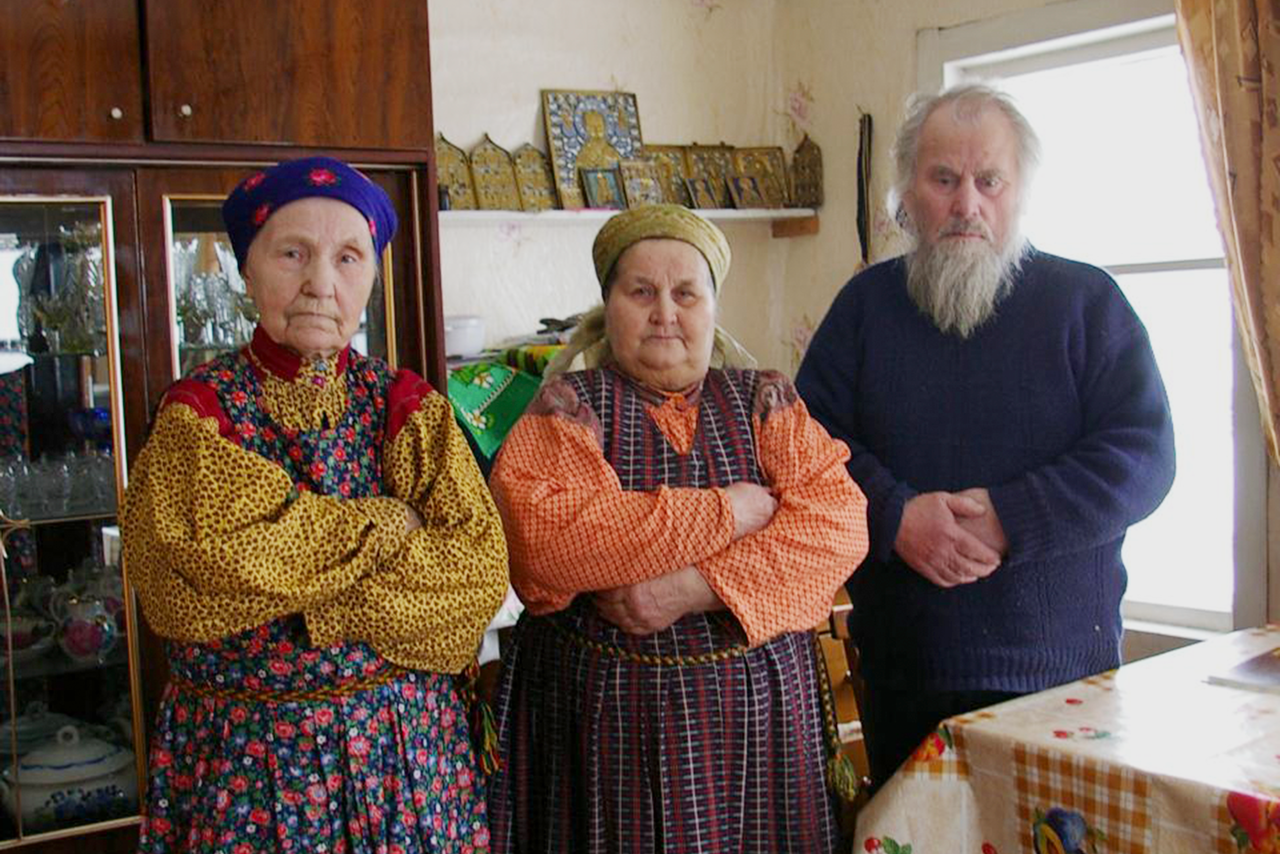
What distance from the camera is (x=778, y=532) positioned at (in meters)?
1.60

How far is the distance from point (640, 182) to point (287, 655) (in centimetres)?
239

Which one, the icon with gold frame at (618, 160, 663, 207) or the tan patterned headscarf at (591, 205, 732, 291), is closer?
the tan patterned headscarf at (591, 205, 732, 291)

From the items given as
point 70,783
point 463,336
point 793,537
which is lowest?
point 70,783

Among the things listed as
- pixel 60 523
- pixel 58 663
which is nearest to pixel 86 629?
pixel 58 663

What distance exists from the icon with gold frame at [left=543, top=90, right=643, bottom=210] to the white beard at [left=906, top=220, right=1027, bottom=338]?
64.5 inches

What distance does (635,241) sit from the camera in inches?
65.9

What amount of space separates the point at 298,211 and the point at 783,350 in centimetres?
265

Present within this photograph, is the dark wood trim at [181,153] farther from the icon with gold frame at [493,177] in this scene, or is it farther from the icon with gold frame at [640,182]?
the icon with gold frame at [640,182]

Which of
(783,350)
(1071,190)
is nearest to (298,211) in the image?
(1071,190)

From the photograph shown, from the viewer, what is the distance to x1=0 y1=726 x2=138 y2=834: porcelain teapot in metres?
2.57

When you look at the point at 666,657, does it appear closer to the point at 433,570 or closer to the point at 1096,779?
the point at 433,570

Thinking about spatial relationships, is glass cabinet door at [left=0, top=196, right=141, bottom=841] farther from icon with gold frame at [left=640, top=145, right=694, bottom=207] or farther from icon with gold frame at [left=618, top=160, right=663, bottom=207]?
icon with gold frame at [left=640, top=145, right=694, bottom=207]

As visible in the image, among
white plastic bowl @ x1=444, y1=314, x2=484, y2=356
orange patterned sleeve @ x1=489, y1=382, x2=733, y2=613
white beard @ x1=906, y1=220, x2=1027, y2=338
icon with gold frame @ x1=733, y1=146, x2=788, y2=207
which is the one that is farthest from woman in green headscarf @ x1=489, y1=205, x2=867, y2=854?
icon with gold frame @ x1=733, y1=146, x2=788, y2=207

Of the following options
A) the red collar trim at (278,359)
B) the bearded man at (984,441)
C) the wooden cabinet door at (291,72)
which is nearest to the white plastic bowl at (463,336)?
the wooden cabinet door at (291,72)
